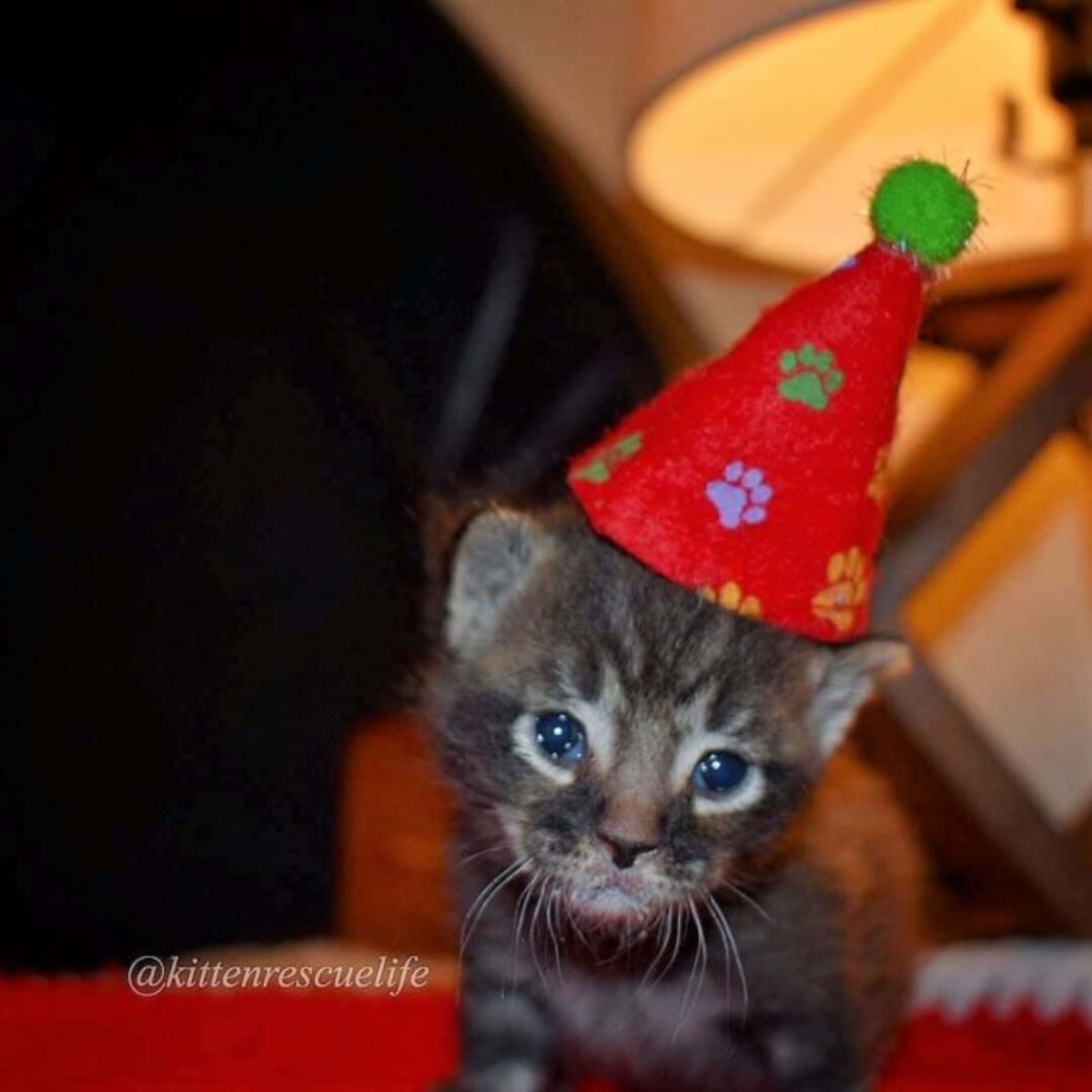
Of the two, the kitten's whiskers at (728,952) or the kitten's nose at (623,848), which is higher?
the kitten's nose at (623,848)

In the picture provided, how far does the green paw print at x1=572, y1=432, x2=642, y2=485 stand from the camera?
3.12 feet

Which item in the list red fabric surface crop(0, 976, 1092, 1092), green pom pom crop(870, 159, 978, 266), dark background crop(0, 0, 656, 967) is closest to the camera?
green pom pom crop(870, 159, 978, 266)

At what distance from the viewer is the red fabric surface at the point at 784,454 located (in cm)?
90

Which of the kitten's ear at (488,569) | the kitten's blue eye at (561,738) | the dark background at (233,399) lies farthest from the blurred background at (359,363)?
the kitten's blue eye at (561,738)

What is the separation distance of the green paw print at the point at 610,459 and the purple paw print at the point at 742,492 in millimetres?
62

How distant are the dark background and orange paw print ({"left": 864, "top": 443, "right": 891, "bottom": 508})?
697mm

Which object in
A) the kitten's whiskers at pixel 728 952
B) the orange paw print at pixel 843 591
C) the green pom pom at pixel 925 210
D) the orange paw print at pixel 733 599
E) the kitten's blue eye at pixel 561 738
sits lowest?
the kitten's whiskers at pixel 728 952

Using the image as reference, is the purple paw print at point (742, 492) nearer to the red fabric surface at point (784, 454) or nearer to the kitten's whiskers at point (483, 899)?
the red fabric surface at point (784, 454)

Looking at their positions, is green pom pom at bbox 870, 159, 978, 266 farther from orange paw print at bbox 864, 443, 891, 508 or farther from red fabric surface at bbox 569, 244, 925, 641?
orange paw print at bbox 864, 443, 891, 508

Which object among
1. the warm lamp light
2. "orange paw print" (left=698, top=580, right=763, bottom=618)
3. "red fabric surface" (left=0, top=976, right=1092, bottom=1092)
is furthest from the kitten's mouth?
the warm lamp light

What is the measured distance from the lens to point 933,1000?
1.41 meters

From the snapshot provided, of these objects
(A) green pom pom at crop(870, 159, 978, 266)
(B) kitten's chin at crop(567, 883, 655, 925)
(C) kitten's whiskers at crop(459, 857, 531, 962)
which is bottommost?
(C) kitten's whiskers at crop(459, 857, 531, 962)

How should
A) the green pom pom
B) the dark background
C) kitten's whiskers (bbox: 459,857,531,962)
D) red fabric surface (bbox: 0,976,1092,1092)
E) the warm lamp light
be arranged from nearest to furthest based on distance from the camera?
1. the green pom pom
2. kitten's whiskers (bbox: 459,857,531,962)
3. red fabric surface (bbox: 0,976,1092,1092)
4. the warm lamp light
5. the dark background

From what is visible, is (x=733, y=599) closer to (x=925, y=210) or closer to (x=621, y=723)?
(x=621, y=723)
